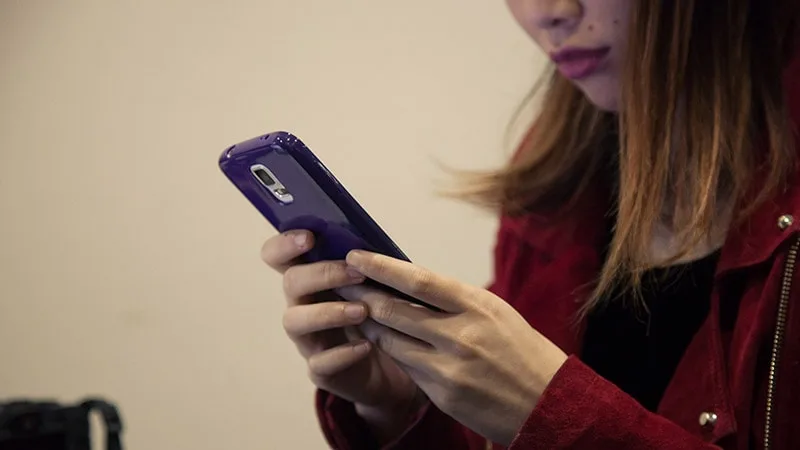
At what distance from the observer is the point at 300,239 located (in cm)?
54

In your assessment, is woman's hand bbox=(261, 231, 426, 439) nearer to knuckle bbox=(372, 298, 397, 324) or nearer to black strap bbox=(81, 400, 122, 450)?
knuckle bbox=(372, 298, 397, 324)

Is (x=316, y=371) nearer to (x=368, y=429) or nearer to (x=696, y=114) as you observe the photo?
(x=368, y=429)

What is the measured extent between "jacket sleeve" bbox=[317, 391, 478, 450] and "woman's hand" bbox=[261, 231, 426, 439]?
1cm

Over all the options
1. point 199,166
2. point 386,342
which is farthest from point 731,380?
point 199,166

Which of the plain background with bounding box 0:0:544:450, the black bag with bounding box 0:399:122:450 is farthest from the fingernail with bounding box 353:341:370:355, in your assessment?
the plain background with bounding box 0:0:544:450

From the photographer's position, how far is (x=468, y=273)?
1.00m

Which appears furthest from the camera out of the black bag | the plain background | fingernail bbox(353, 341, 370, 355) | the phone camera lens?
the plain background

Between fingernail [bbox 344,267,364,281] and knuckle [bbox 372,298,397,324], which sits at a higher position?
fingernail [bbox 344,267,364,281]

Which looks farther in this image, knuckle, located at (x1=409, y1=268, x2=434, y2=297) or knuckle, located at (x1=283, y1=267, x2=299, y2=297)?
knuckle, located at (x1=283, y1=267, x2=299, y2=297)

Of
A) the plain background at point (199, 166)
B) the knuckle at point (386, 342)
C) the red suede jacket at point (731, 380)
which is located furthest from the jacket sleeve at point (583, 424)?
the plain background at point (199, 166)

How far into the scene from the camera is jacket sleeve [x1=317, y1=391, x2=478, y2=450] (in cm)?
67

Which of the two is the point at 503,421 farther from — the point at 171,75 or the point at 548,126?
the point at 171,75

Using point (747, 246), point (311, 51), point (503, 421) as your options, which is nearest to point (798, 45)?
point (747, 246)

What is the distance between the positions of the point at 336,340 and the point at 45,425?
0.28m
